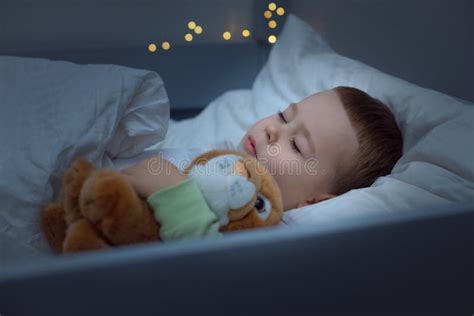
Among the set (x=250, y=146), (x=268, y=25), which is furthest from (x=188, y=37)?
(x=250, y=146)

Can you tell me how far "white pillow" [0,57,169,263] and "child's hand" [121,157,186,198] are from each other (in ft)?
0.46

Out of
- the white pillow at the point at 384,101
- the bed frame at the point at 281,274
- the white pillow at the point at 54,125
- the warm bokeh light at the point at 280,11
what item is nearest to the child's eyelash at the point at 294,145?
the white pillow at the point at 384,101

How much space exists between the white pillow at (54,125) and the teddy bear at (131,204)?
0.05 metres

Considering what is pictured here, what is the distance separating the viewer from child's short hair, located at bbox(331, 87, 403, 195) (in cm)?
93

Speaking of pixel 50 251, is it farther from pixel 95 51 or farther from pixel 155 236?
pixel 95 51

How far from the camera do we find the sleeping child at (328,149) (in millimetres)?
917

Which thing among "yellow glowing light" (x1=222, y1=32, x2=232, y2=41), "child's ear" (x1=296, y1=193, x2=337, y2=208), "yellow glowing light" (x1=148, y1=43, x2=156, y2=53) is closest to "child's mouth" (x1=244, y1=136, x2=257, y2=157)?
"child's ear" (x1=296, y1=193, x2=337, y2=208)

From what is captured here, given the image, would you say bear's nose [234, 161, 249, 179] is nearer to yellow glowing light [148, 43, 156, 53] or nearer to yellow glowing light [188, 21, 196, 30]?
yellow glowing light [148, 43, 156, 53]

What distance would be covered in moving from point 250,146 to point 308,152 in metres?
0.13

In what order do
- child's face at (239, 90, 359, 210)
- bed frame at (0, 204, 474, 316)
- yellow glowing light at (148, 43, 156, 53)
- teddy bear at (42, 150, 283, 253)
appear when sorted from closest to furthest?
bed frame at (0, 204, 474, 316) → teddy bear at (42, 150, 283, 253) → child's face at (239, 90, 359, 210) → yellow glowing light at (148, 43, 156, 53)

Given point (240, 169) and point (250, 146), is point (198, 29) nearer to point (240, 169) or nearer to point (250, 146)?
point (250, 146)

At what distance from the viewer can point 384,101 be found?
42.2 inches

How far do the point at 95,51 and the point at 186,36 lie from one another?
30cm

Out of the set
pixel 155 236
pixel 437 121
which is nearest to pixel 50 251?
pixel 155 236
